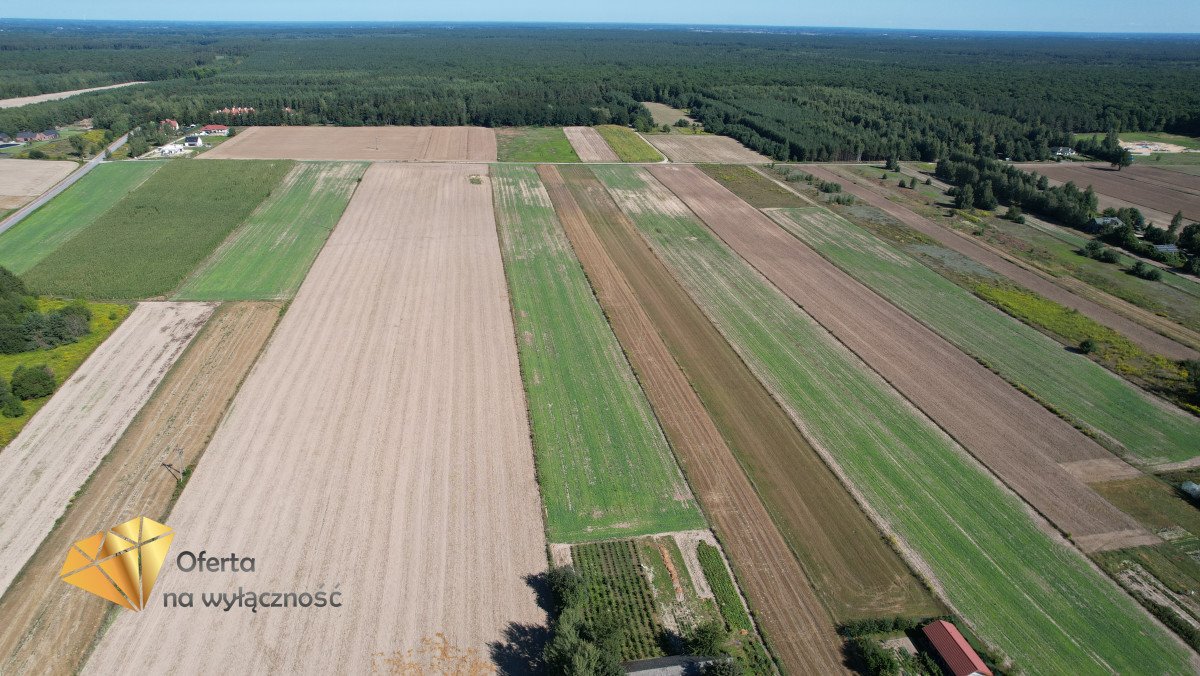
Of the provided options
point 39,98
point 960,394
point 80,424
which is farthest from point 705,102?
point 39,98

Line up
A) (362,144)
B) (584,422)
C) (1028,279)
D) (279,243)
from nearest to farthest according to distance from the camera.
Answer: (584,422)
(1028,279)
(279,243)
(362,144)

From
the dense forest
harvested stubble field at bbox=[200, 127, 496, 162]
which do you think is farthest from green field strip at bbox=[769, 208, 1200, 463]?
harvested stubble field at bbox=[200, 127, 496, 162]

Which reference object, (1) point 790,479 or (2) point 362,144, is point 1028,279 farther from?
(2) point 362,144

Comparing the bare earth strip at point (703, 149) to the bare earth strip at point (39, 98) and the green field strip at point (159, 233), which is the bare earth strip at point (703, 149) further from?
the bare earth strip at point (39, 98)

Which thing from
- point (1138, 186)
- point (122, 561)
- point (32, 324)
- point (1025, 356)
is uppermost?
point (1138, 186)

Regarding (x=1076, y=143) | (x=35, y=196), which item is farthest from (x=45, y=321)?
(x=1076, y=143)

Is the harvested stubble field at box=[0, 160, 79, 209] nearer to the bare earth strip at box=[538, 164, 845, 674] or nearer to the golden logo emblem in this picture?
the golden logo emblem

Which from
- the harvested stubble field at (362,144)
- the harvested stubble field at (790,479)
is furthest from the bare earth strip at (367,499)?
the harvested stubble field at (362,144)
